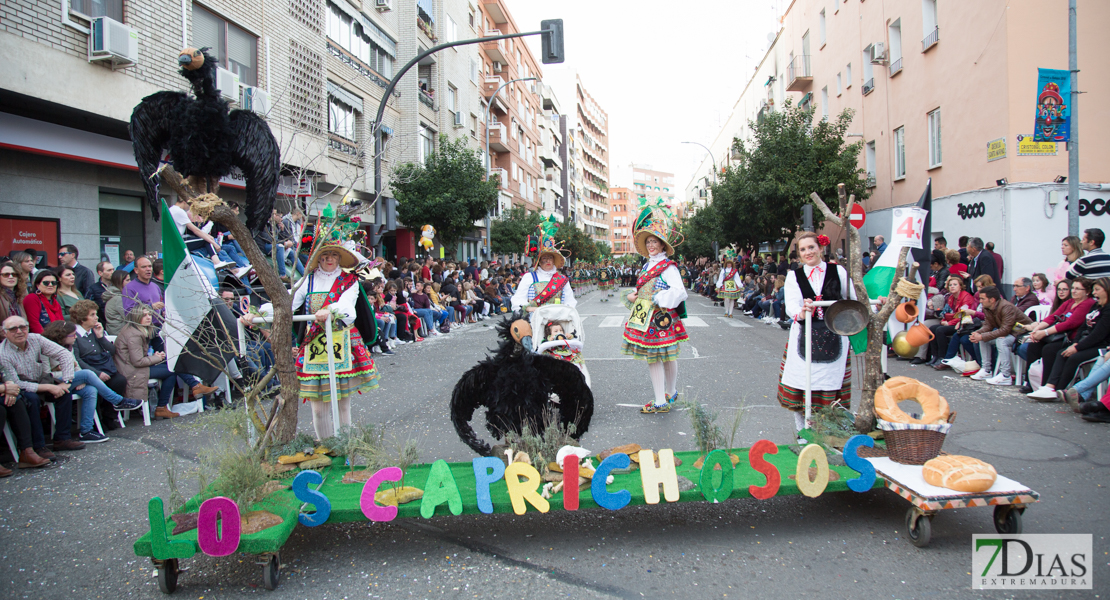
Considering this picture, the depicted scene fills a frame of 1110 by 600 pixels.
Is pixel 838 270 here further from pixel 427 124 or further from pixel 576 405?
pixel 427 124

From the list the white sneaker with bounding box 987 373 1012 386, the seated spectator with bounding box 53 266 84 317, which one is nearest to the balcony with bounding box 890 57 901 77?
the white sneaker with bounding box 987 373 1012 386

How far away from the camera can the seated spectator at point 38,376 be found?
5.73 meters

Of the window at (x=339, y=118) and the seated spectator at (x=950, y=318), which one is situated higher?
the window at (x=339, y=118)

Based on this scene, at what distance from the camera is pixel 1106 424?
6277mm

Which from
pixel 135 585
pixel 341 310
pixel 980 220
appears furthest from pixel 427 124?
pixel 135 585

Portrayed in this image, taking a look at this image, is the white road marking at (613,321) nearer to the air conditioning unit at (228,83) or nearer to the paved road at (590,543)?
the air conditioning unit at (228,83)

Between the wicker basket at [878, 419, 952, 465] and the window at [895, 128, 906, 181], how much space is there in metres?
18.9

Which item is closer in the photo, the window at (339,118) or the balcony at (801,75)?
the window at (339,118)

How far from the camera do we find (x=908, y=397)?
411cm

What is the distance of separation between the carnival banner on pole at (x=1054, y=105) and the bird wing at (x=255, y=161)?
12875mm

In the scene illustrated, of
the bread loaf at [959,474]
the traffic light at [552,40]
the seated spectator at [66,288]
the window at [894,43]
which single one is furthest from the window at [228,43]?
the window at [894,43]

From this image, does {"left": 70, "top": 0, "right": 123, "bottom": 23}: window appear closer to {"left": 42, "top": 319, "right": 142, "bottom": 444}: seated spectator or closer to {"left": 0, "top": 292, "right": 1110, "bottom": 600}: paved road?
{"left": 42, "top": 319, "right": 142, "bottom": 444}: seated spectator

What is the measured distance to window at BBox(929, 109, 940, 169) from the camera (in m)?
18.0

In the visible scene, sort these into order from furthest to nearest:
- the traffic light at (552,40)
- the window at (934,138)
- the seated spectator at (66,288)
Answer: the window at (934,138)
the traffic light at (552,40)
the seated spectator at (66,288)
